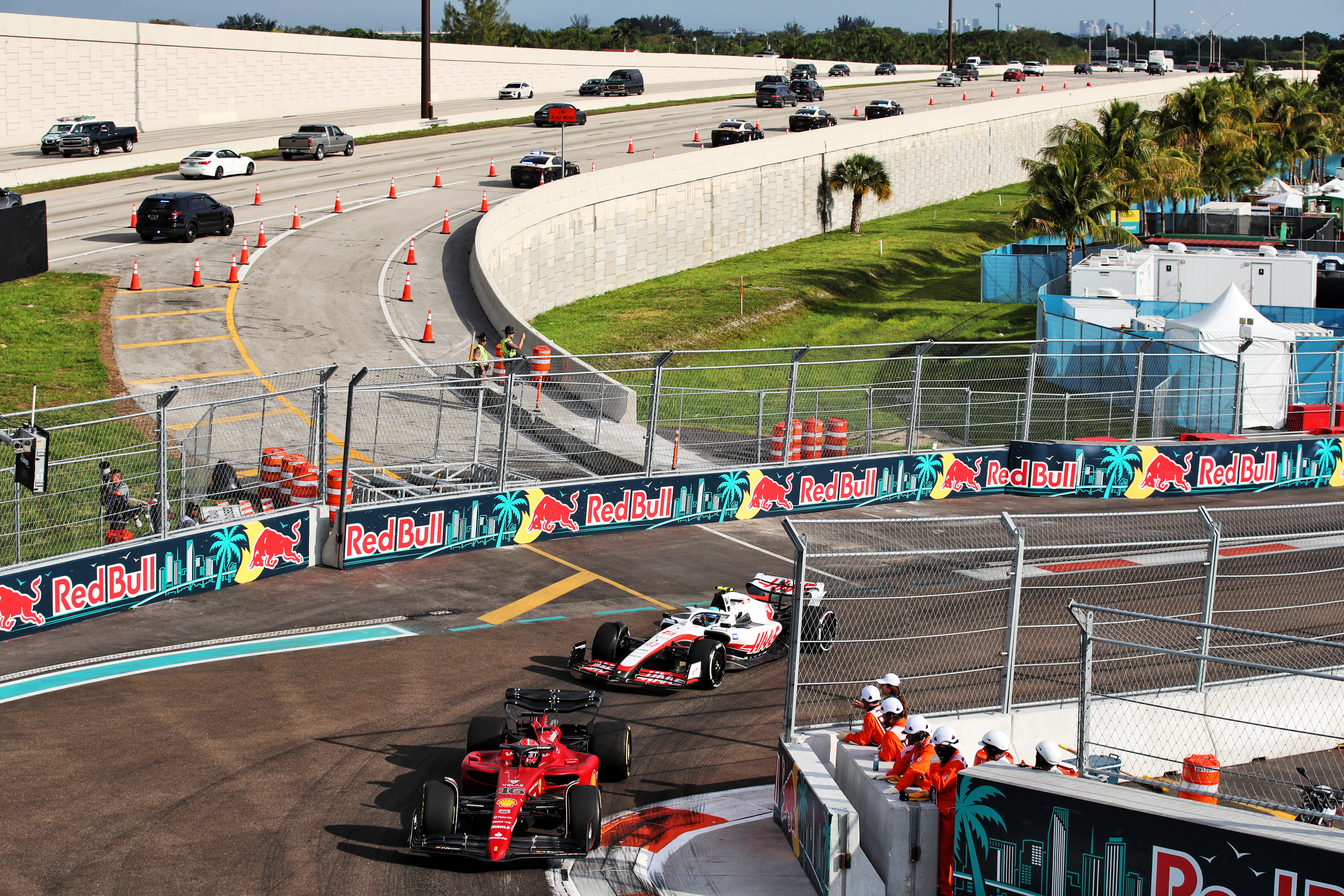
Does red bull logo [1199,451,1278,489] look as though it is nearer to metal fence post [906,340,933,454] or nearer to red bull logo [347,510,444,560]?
metal fence post [906,340,933,454]

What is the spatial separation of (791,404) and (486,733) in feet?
Answer: 34.6

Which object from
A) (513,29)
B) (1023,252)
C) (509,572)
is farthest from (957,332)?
(513,29)

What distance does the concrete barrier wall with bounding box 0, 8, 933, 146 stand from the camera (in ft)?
213

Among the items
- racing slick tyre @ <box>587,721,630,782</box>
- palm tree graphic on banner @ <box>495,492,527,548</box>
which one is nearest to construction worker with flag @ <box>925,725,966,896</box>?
racing slick tyre @ <box>587,721,630,782</box>

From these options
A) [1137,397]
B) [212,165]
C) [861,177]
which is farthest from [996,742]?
[861,177]

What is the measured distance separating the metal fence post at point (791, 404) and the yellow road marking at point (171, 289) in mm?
21418

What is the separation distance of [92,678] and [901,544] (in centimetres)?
1200

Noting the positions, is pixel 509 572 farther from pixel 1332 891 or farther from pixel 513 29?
pixel 513 29

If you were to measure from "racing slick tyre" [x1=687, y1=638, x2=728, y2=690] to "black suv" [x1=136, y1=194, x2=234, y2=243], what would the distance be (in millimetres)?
32474

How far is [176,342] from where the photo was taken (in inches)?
1251

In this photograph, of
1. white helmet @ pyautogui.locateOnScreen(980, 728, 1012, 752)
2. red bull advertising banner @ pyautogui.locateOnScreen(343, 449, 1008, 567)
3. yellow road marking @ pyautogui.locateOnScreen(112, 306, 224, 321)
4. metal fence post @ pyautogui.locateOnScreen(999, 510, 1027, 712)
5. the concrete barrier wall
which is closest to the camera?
white helmet @ pyautogui.locateOnScreen(980, 728, 1012, 752)

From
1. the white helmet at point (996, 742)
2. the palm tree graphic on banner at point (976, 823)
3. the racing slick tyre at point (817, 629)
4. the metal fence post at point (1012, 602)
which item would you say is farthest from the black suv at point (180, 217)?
the palm tree graphic on banner at point (976, 823)

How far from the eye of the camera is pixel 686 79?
10619 cm

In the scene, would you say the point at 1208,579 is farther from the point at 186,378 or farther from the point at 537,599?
the point at 186,378
